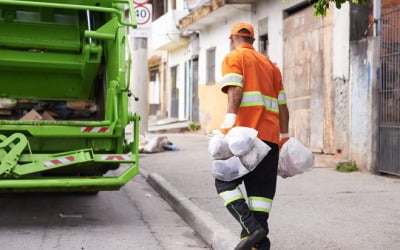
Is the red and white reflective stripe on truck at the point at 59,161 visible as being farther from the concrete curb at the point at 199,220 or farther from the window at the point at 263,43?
the window at the point at 263,43

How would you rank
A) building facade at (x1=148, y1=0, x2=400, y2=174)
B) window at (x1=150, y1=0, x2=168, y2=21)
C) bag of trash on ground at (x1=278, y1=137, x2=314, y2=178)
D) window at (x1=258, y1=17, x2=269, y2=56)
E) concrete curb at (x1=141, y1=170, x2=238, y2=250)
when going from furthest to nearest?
window at (x1=150, y1=0, x2=168, y2=21), window at (x1=258, y1=17, x2=269, y2=56), building facade at (x1=148, y1=0, x2=400, y2=174), concrete curb at (x1=141, y1=170, x2=238, y2=250), bag of trash on ground at (x1=278, y1=137, x2=314, y2=178)

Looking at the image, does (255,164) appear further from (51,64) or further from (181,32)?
(181,32)

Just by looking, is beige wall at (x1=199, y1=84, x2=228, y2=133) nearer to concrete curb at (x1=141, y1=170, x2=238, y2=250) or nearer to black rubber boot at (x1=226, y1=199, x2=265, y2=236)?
concrete curb at (x1=141, y1=170, x2=238, y2=250)

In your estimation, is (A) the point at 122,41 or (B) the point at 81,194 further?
(B) the point at 81,194

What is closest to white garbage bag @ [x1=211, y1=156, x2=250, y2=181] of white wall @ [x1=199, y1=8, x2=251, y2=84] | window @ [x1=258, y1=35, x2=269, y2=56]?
window @ [x1=258, y1=35, x2=269, y2=56]

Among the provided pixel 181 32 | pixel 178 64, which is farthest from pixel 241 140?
pixel 178 64

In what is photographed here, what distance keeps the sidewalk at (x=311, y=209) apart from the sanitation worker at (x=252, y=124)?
0.61m

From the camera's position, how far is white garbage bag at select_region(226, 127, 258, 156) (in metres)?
4.11

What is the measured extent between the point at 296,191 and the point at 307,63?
4.28 m

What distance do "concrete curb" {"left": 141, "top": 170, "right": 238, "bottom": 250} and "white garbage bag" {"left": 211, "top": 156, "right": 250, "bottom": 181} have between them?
30.3 inches

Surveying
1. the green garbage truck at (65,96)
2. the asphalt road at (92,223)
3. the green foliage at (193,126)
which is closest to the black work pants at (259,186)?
the asphalt road at (92,223)

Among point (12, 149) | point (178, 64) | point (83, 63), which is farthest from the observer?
point (178, 64)

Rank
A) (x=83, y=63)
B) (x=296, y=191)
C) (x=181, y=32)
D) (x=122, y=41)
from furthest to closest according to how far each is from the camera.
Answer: (x=181, y=32), (x=296, y=191), (x=83, y=63), (x=122, y=41)

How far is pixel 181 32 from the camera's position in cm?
2131
